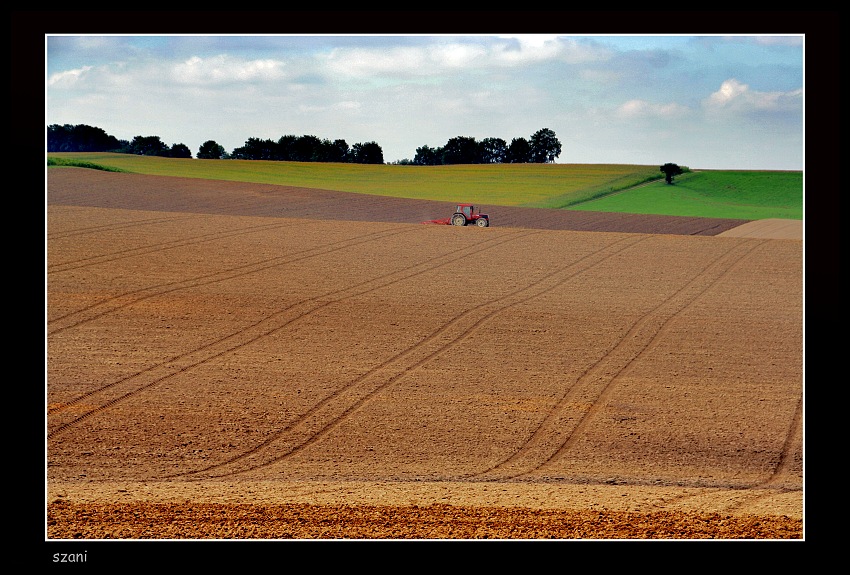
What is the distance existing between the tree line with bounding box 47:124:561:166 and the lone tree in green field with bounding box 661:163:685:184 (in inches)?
325

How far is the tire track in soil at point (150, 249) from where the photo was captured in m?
24.0

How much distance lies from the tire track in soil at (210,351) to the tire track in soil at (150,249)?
7663 millimetres

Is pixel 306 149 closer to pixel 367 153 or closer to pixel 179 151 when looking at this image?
pixel 367 153

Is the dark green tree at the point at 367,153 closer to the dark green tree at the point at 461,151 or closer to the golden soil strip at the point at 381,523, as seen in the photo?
the dark green tree at the point at 461,151

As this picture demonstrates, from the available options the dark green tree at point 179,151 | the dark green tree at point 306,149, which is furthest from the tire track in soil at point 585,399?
the dark green tree at point 179,151

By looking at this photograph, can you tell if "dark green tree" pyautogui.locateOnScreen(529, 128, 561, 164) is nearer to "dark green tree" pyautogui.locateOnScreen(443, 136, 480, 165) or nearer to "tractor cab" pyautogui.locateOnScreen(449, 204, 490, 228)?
"dark green tree" pyautogui.locateOnScreen(443, 136, 480, 165)

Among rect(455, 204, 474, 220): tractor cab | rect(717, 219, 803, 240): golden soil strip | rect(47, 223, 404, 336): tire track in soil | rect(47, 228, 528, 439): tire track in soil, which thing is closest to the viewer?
rect(47, 228, 528, 439): tire track in soil

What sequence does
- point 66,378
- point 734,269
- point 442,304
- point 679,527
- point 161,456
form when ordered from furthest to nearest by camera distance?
point 734,269 < point 442,304 < point 66,378 < point 161,456 < point 679,527

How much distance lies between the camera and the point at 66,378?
15.1m

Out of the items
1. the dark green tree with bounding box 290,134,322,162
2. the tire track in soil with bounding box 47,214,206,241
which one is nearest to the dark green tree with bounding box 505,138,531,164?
the dark green tree with bounding box 290,134,322,162

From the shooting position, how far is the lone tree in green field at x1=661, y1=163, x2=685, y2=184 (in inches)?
2475

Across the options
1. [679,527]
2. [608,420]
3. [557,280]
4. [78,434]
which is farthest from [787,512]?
[557,280]

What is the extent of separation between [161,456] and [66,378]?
430 centimetres
